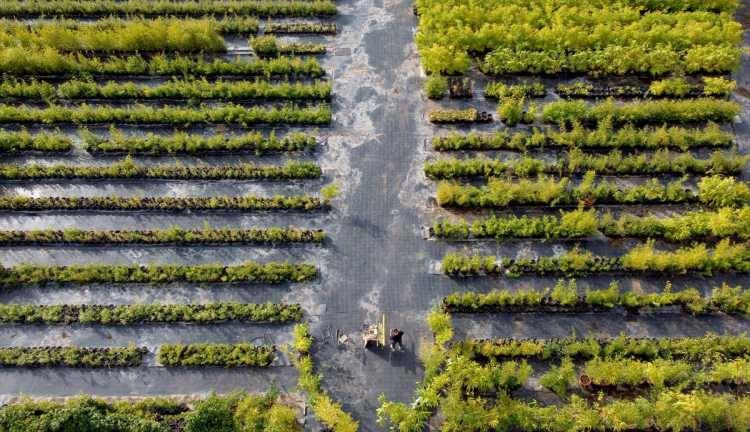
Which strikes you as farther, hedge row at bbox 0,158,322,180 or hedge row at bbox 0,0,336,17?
hedge row at bbox 0,0,336,17

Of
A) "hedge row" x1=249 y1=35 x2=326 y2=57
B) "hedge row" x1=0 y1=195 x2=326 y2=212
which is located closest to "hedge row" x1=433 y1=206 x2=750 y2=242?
"hedge row" x1=0 y1=195 x2=326 y2=212

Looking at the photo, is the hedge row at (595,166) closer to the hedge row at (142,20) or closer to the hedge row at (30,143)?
the hedge row at (142,20)

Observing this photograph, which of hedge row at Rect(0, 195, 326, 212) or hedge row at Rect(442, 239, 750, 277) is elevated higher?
hedge row at Rect(0, 195, 326, 212)

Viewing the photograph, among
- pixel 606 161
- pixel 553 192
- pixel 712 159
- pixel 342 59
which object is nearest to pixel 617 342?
pixel 553 192

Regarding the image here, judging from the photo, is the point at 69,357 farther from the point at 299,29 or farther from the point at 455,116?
the point at 299,29

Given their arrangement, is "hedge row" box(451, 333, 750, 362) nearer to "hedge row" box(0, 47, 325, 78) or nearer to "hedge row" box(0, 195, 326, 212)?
"hedge row" box(0, 195, 326, 212)

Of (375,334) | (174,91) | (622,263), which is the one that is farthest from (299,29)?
(622,263)
